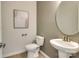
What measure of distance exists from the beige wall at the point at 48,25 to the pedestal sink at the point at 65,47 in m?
0.12

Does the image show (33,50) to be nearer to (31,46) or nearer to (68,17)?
(31,46)

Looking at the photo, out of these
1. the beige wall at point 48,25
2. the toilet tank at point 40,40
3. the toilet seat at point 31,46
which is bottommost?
the toilet seat at point 31,46

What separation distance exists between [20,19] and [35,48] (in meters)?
0.53

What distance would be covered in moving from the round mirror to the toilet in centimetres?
39

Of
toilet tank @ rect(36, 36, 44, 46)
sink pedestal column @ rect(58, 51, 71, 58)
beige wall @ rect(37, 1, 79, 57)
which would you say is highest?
beige wall @ rect(37, 1, 79, 57)

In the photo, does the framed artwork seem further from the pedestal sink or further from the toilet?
the pedestal sink

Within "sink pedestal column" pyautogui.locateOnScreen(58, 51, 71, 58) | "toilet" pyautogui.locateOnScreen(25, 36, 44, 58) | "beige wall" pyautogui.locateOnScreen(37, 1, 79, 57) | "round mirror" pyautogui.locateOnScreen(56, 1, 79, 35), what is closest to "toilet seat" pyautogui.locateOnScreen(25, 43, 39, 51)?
"toilet" pyautogui.locateOnScreen(25, 36, 44, 58)

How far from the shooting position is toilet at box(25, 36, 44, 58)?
1.56 m

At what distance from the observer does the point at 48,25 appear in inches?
65.3

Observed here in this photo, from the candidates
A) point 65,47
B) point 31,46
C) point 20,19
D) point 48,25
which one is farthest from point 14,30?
point 65,47

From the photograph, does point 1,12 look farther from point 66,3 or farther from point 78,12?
point 78,12

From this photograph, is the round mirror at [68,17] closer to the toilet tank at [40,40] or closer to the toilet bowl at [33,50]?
the toilet tank at [40,40]

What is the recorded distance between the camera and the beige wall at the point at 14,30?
1.45 metres

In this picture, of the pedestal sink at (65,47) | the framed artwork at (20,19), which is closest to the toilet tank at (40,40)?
the pedestal sink at (65,47)
